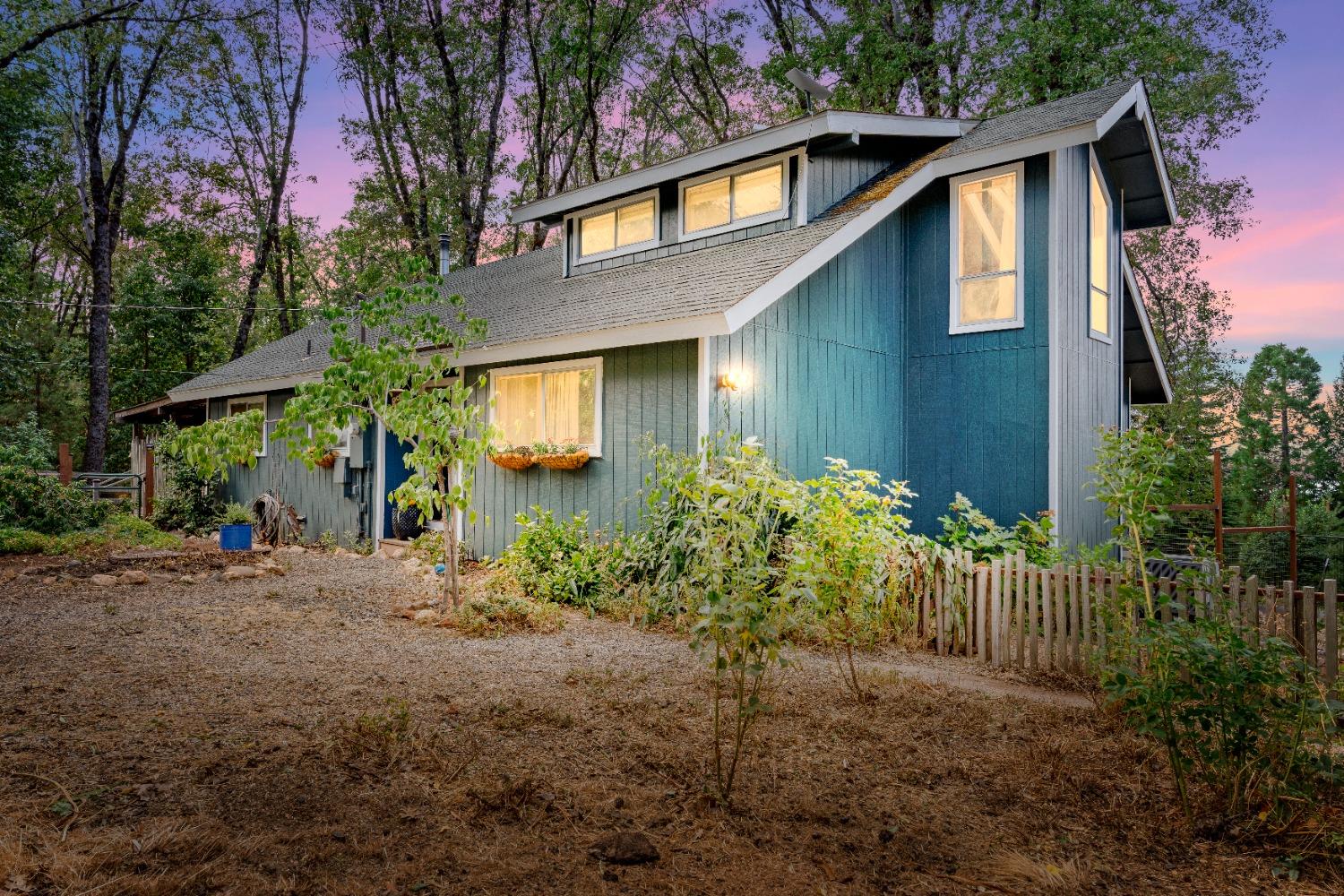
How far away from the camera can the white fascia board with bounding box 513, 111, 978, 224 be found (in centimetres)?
903

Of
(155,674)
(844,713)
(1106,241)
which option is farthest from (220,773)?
(1106,241)

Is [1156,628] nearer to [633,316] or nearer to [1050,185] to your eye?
[633,316]

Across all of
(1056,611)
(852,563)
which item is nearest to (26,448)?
(852,563)

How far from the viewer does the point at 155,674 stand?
4766 mm

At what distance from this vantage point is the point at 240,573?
8.62 m

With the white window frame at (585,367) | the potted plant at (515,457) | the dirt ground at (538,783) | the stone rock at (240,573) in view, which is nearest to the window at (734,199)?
the white window frame at (585,367)

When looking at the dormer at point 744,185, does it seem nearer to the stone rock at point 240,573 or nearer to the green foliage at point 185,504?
the stone rock at point 240,573

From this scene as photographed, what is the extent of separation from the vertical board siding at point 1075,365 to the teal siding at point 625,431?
4119mm

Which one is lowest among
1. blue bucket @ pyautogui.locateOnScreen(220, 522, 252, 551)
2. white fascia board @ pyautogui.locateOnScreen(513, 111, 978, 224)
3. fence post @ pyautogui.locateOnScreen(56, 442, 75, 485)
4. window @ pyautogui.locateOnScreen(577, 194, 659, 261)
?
blue bucket @ pyautogui.locateOnScreen(220, 522, 252, 551)

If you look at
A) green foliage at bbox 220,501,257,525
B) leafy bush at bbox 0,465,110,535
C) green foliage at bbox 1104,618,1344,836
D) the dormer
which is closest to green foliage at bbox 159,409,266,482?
the dormer

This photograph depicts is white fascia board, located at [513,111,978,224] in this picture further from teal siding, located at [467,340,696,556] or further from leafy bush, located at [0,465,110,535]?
leafy bush, located at [0,465,110,535]

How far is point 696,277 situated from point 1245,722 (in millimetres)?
6897

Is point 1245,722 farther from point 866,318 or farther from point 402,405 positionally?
point 866,318

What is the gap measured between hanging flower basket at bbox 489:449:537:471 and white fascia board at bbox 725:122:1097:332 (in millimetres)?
3173
